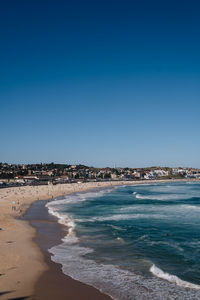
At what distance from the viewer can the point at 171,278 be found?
13523mm

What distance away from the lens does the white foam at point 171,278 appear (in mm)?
12750

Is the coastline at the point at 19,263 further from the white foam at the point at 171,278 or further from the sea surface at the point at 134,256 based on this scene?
the white foam at the point at 171,278

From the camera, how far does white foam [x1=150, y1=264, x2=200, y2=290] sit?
12750mm

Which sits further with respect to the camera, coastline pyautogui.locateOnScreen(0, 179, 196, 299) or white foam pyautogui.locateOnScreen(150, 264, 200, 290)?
white foam pyautogui.locateOnScreen(150, 264, 200, 290)

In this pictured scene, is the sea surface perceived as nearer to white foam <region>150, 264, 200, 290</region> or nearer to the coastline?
white foam <region>150, 264, 200, 290</region>

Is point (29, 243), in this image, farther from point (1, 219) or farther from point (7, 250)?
point (1, 219)

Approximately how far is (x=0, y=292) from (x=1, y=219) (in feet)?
62.5

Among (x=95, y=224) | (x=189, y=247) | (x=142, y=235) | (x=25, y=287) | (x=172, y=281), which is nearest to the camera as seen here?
(x=25, y=287)

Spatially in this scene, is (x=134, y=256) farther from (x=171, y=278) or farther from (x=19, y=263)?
(x=19, y=263)

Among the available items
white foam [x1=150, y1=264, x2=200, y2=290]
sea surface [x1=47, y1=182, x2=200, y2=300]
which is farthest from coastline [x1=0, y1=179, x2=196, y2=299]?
white foam [x1=150, y1=264, x2=200, y2=290]

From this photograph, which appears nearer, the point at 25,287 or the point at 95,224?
the point at 25,287

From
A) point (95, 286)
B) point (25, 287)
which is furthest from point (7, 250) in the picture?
point (95, 286)

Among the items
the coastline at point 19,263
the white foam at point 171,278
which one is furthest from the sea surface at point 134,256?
the coastline at point 19,263

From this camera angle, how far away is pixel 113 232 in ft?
76.9
